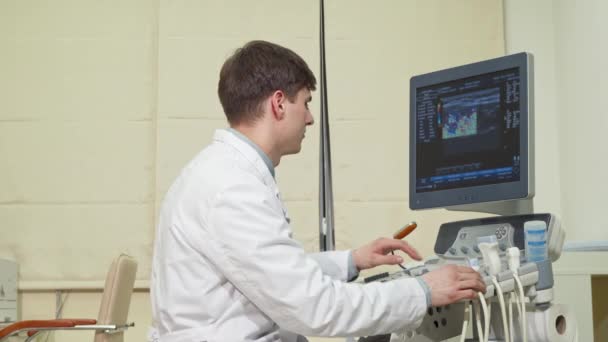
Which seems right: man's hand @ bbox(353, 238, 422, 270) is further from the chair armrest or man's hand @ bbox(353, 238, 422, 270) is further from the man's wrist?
the chair armrest

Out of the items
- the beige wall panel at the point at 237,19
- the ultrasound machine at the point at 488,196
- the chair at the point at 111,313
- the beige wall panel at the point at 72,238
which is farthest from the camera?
the beige wall panel at the point at 237,19

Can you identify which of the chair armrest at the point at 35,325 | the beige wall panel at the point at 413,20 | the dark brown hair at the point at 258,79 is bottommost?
the chair armrest at the point at 35,325

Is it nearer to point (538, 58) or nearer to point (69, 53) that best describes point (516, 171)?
point (538, 58)

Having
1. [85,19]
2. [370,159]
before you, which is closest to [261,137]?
[370,159]

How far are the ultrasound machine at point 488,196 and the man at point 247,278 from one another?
6.5 inches

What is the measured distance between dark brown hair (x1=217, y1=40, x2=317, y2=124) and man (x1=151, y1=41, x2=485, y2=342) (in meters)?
0.08

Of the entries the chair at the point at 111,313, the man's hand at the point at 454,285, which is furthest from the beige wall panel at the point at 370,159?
the man's hand at the point at 454,285

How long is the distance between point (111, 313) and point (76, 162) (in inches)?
58.5

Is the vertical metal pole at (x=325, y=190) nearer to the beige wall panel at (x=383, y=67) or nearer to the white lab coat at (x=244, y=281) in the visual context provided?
the beige wall panel at (x=383, y=67)

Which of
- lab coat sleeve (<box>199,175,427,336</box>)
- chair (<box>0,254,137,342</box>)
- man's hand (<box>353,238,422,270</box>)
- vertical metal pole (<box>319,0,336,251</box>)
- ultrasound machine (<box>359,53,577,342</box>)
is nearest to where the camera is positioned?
lab coat sleeve (<box>199,175,427,336</box>)

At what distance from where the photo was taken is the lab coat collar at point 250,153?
1729mm

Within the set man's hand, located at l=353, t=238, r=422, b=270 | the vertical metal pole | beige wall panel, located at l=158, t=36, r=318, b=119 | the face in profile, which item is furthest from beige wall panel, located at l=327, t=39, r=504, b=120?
the face in profile

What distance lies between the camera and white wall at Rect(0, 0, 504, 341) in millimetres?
3684

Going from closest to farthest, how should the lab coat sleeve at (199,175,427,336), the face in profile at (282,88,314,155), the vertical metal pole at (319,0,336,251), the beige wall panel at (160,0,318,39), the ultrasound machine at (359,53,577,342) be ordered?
the lab coat sleeve at (199,175,427,336) < the ultrasound machine at (359,53,577,342) < the face in profile at (282,88,314,155) < the vertical metal pole at (319,0,336,251) < the beige wall panel at (160,0,318,39)
